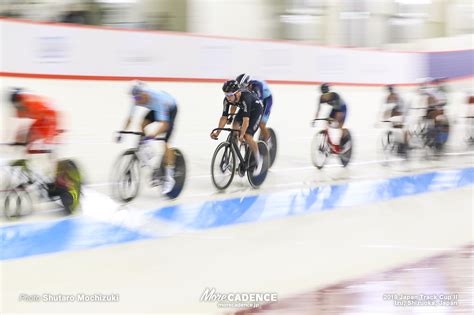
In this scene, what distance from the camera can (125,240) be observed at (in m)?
4.51

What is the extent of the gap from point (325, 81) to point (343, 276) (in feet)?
11.5

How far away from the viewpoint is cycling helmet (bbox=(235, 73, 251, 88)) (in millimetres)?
5930

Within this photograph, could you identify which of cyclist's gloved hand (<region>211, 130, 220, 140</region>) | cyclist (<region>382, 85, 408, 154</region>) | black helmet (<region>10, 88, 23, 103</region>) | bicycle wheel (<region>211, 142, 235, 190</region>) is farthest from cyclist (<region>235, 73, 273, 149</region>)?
cyclist (<region>382, 85, 408, 154</region>)

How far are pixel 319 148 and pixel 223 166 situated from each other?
1.83m

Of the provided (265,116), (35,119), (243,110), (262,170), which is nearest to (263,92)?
(265,116)

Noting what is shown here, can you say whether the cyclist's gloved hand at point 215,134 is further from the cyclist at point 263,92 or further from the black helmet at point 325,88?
the black helmet at point 325,88

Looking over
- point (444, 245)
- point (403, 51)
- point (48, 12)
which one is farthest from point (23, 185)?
point (403, 51)

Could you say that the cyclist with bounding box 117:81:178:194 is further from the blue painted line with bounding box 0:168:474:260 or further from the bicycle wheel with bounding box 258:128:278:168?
the bicycle wheel with bounding box 258:128:278:168

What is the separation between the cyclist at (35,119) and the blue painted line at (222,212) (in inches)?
23.9

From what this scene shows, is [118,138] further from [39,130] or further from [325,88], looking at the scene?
[325,88]

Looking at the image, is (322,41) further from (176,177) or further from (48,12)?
(48,12)

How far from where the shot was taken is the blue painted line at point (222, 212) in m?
4.29

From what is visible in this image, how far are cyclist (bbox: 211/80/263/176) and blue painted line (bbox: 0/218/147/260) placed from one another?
1467mm

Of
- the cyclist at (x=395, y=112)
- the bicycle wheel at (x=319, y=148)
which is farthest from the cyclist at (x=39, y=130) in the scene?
the cyclist at (x=395, y=112)
